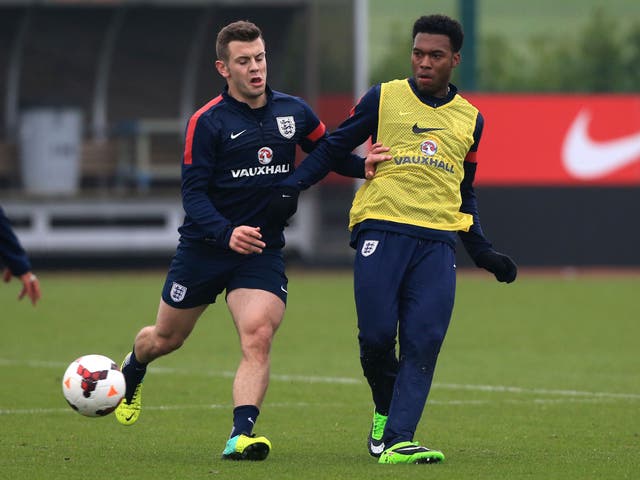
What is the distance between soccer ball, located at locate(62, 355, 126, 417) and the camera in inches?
309

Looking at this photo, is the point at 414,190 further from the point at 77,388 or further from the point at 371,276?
the point at 77,388

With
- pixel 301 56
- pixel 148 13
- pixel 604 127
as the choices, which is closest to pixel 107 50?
pixel 148 13

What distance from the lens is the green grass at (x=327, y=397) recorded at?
24.7 feet

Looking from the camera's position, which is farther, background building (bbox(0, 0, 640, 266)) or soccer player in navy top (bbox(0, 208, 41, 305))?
background building (bbox(0, 0, 640, 266))

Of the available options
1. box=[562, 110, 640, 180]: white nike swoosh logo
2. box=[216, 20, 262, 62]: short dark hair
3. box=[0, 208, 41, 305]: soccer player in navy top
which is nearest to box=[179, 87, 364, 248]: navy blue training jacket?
box=[216, 20, 262, 62]: short dark hair

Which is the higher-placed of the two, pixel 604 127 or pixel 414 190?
pixel 414 190

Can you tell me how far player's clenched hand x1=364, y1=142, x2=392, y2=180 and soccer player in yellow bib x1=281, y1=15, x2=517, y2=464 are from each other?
12mm

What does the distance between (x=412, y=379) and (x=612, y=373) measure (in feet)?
16.6

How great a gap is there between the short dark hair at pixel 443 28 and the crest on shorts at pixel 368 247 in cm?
104

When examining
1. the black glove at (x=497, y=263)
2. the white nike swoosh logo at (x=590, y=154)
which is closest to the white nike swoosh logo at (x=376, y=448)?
the black glove at (x=497, y=263)

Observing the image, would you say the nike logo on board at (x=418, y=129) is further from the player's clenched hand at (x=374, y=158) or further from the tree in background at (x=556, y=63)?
the tree in background at (x=556, y=63)

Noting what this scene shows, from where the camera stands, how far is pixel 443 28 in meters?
7.62

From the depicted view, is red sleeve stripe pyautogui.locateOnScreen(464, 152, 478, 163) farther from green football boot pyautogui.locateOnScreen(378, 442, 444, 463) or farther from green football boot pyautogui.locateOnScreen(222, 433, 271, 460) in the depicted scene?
green football boot pyautogui.locateOnScreen(222, 433, 271, 460)

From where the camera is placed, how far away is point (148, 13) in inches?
1001
